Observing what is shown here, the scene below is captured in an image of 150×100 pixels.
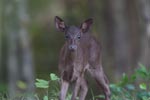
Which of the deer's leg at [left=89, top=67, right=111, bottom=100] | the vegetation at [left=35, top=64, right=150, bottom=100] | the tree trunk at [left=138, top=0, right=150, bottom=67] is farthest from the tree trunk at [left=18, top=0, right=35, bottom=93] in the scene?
the deer's leg at [left=89, top=67, right=111, bottom=100]

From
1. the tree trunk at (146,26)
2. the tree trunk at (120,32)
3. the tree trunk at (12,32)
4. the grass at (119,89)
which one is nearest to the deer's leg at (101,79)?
the grass at (119,89)

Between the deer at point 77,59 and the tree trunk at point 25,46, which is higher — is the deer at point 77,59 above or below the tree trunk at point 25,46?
above

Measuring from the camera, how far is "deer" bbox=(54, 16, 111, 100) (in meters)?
12.4

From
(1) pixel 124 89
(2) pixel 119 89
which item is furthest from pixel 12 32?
(2) pixel 119 89

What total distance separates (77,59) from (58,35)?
28181 millimetres

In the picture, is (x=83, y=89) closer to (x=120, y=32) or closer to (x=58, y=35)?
(x=120, y=32)

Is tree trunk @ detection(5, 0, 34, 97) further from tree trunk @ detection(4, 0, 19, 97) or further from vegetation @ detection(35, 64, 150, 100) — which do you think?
vegetation @ detection(35, 64, 150, 100)

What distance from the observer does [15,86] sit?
84.4 feet

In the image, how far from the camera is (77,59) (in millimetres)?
12469

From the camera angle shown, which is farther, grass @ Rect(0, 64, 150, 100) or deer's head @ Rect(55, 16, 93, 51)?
grass @ Rect(0, 64, 150, 100)

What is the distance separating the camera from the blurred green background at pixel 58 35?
83.0 feet

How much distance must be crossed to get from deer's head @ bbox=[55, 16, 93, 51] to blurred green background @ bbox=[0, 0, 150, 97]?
175 inches

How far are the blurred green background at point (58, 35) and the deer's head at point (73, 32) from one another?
4456 mm

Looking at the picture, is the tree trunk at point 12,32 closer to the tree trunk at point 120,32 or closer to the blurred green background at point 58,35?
the blurred green background at point 58,35
